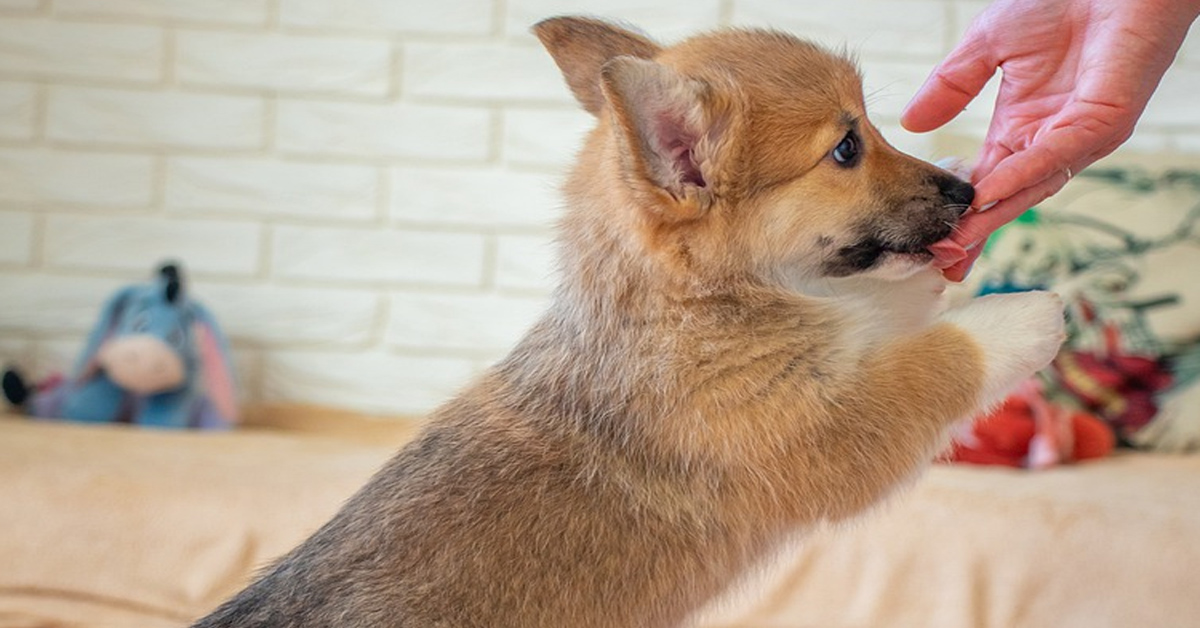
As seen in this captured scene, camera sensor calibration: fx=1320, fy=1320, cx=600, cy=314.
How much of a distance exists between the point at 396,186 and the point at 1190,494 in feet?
7.45

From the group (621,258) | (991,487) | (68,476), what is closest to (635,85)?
(621,258)

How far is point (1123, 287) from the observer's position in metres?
3.32

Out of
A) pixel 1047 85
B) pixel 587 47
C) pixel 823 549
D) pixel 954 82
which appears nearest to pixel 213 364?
pixel 823 549

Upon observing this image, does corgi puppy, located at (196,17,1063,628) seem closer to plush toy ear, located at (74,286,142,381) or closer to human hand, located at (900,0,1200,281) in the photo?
human hand, located at (900,0,1200,281)

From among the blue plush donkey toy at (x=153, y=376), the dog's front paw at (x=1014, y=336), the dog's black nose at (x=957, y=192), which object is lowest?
the blue plush donkey toy at (x=153, y=376)

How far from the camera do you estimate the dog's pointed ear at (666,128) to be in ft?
4.93

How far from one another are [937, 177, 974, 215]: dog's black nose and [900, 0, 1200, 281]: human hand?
14 millimetres

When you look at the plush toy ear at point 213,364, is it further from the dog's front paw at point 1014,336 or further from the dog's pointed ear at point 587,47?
the dog's front paw at point 1014,336

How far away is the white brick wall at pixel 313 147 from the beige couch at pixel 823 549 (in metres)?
1.12

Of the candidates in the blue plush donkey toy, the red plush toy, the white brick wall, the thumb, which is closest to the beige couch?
the red plush toy

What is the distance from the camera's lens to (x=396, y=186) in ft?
12.7

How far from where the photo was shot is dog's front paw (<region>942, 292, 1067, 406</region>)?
166cm

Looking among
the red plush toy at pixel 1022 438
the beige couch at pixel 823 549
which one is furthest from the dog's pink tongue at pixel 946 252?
the red plush toy at pixel 1022 438

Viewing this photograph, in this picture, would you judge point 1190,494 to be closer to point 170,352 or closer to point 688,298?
point 688,298
